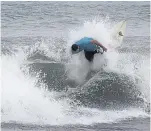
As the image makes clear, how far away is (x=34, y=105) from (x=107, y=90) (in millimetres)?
2454

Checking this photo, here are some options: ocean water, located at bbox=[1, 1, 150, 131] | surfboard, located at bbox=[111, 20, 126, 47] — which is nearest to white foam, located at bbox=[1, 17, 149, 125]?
ocean water, located at bbox=[1, 1, 150, 131]

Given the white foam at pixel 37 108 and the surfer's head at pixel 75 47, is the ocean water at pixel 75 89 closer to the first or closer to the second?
the white foam at pixel 37 108

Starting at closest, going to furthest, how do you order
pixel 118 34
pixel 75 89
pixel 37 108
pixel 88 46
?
pixel 37 108 → pixel 75 89 → pixel 88 46 → pixel 118 34

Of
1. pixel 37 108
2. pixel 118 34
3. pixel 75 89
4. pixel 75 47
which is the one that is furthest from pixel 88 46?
pixel 118 34

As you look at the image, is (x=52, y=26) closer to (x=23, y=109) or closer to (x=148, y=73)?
(x=148, y=73)

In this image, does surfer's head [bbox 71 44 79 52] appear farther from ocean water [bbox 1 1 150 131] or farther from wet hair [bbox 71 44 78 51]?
ocean water [bbox 1 1 150 131]

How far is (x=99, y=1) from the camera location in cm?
3584

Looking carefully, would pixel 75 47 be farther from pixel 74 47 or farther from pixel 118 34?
pixel 118 34

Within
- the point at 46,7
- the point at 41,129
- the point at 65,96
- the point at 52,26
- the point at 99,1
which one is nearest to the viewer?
the point at 41,129

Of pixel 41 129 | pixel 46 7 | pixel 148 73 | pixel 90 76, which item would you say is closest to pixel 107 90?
pixel 90 76

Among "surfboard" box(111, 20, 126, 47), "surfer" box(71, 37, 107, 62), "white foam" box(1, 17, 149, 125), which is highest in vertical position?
"surfboard" box(111, 20, 126, 47)

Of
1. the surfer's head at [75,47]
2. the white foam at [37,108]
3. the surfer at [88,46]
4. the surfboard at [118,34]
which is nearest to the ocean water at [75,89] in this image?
the white foam at [37,108]

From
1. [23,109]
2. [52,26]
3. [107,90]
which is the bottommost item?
[23,109]

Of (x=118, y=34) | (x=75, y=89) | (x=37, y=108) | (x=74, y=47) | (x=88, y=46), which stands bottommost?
(x=37, y=108)
